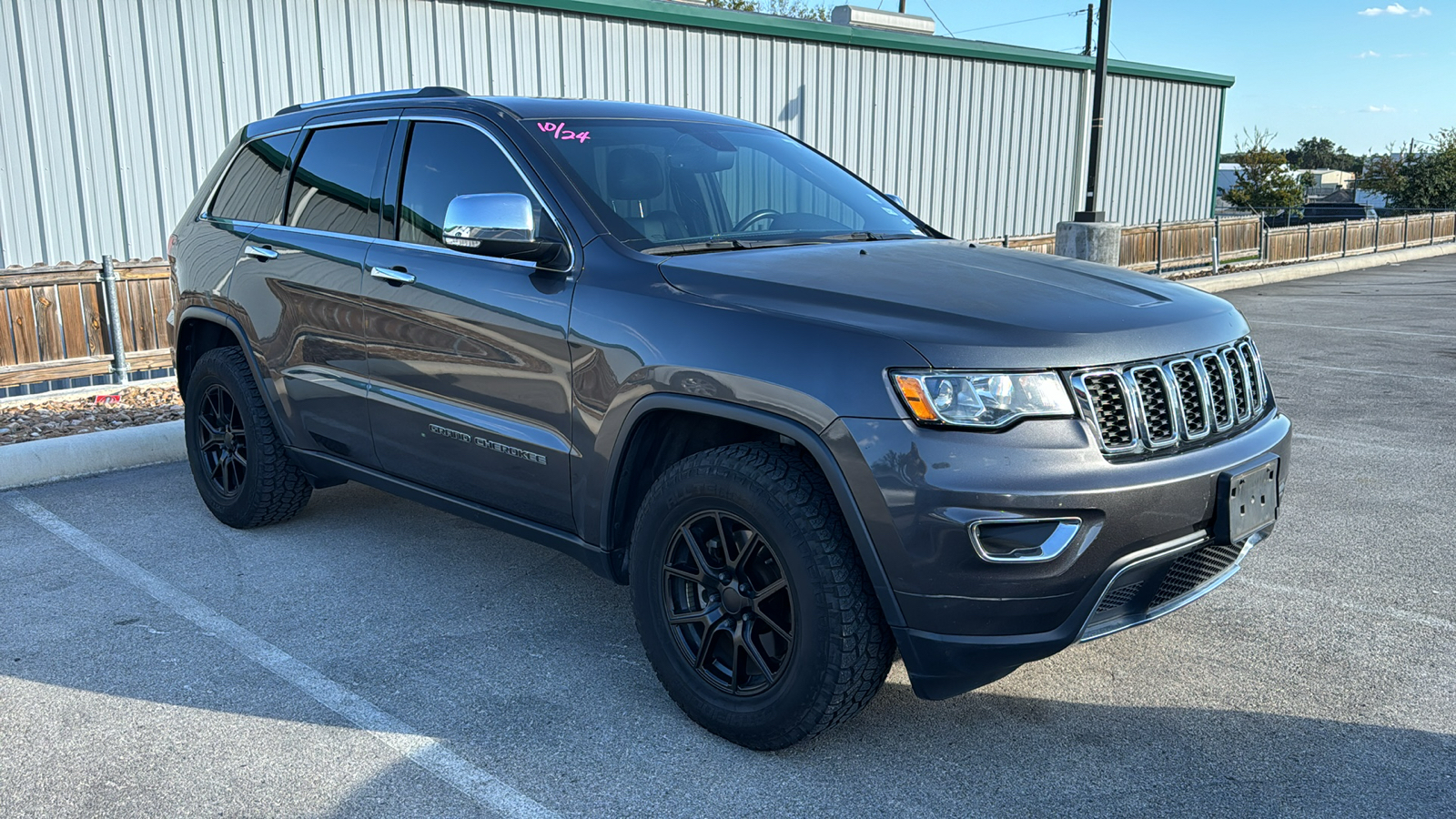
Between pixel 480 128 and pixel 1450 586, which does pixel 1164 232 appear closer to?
pixel 1450 586

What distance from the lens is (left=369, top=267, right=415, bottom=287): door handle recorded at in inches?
160

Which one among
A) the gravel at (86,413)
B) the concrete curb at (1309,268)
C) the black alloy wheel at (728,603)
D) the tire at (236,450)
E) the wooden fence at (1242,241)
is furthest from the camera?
the wooden fence at (1242,241)

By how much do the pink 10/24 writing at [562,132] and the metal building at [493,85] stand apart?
7.95m

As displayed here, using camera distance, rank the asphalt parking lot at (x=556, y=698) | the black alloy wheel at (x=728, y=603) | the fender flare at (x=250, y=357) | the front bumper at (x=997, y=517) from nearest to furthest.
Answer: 1. the front bumper at (x=997, y=517)
2. the asphalt parking lot at (x=556, y=698)
3. the black alloy wheel at (x=728, y=603)
4. the fender flare at (x=250, y=357)

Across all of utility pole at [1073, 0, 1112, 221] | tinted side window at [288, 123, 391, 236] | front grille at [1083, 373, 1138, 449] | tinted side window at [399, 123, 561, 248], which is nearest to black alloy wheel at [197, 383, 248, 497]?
tinted side window at [288, 123, 391, 236]

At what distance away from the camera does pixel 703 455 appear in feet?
10.4

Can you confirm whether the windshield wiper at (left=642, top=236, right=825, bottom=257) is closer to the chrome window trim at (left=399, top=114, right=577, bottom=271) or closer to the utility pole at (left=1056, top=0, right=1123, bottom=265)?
the chrome window trim at (left=399, top=114, right=577, bottom=271)

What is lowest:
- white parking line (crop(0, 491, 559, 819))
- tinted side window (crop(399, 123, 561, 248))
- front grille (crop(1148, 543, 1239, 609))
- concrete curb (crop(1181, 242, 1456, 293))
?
white parking line (crop(0, 491, 559, 819))

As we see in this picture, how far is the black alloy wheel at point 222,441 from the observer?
16.9 feet

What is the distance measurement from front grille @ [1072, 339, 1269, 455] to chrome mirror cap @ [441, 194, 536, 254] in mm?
1698

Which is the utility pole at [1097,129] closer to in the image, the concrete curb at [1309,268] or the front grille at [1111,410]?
the concrete curb at [1309,268]

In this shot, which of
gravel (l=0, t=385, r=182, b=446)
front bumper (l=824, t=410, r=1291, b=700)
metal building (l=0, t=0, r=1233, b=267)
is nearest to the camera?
front bumper (l=824, t=410, r=1291, b=700)

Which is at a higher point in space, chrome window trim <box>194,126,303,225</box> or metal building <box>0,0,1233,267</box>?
metal building <box>0,0,1233,267</box>

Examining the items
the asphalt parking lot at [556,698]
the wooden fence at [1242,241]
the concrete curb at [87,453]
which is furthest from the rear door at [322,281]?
the wooden fence at [1242,241]
